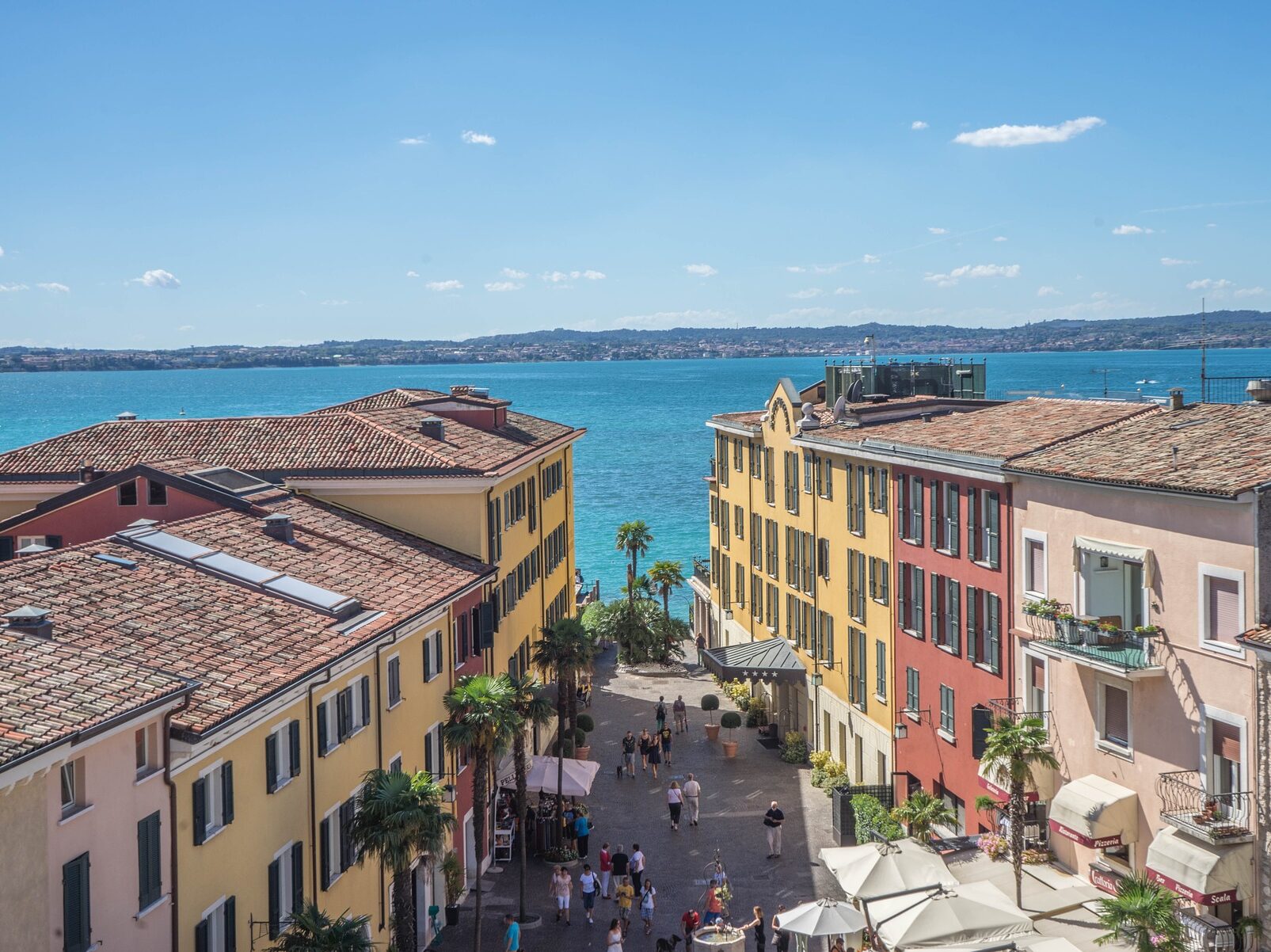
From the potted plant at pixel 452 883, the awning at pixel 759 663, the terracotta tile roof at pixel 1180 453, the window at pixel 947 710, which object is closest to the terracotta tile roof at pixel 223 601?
the potted plant at pixel 452 883

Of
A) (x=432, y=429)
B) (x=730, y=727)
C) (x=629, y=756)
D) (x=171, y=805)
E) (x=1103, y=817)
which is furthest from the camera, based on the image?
(x=730, y=727)

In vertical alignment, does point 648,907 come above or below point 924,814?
below

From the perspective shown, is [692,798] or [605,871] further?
[692,798]

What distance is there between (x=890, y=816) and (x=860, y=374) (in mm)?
23207

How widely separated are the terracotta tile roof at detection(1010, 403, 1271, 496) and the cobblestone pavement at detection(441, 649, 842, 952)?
1237 cm

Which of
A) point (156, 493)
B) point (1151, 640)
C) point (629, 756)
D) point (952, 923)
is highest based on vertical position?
point (156, 493)

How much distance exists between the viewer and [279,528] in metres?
29.7

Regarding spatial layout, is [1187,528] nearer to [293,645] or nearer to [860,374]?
[293,645]

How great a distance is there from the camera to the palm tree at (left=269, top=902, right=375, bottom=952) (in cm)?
1925

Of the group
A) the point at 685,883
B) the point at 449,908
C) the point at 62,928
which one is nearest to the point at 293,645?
the point at 62,928

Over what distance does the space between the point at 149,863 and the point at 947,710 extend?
22.0m

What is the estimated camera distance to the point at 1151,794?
24969 mm

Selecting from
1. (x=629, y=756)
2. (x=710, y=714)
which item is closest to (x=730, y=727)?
(x=710, y=714)

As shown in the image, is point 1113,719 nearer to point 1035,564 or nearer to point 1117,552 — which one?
→ point 1117,552
